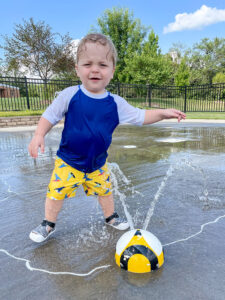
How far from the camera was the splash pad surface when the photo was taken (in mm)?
1331

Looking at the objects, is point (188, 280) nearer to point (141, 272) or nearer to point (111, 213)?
point (141, 272)

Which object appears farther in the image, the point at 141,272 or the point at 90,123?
the point at 90,123

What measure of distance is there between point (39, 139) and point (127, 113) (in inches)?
27.2

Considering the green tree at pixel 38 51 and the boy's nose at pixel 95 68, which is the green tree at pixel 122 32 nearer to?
the green tree at pixel 38 51

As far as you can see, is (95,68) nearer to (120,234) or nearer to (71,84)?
(120,234)

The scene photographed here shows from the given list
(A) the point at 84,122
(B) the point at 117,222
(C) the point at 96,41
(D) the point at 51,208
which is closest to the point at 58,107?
(A) the point at 84,122

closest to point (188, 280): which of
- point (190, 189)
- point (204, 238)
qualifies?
point (204, 238)

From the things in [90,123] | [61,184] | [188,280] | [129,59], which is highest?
[129,59]

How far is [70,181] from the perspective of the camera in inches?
72.6

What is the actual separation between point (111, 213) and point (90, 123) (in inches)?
30.2

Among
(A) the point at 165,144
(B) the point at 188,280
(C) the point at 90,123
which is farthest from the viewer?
(A) the point at 165,144

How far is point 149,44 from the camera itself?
26406 millimetres

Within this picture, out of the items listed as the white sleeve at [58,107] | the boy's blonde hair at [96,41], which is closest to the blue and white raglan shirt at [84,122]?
the white sleeve at [58,107]

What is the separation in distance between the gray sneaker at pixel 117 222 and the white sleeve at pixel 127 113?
77 cm
